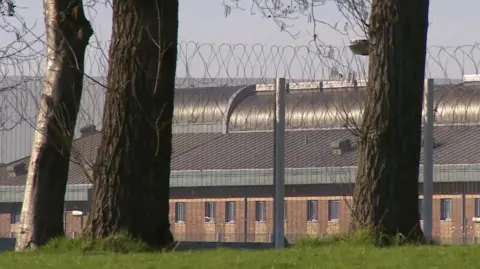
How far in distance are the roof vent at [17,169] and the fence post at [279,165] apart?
4953 mm

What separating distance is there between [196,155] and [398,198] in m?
8.04

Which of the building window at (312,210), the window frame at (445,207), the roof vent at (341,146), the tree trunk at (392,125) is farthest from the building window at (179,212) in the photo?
the tree trunk at (392,125)

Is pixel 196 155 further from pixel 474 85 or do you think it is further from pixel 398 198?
pixel 398 198

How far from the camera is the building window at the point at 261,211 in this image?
51.4 ft

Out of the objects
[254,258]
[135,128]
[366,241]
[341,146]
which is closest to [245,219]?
[341,146]

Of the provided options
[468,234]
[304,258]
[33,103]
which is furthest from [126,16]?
[468,234]

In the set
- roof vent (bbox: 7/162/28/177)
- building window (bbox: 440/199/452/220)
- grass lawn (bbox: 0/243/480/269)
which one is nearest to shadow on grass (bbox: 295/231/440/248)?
grass lawn (bbox: 0/243/480/269)

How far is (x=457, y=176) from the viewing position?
17.1 metres

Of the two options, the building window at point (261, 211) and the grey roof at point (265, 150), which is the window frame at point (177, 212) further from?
the building window at point (261, 211)

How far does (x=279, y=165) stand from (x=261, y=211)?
1.77 metres

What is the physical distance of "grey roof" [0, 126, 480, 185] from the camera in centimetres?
1684

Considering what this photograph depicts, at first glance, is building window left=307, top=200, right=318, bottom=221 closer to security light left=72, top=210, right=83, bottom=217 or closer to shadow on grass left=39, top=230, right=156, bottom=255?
security light left=72, top=210, right=83, bottom=217

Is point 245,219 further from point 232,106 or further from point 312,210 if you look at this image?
point 232,106

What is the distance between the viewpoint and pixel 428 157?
→ 1496 cm
